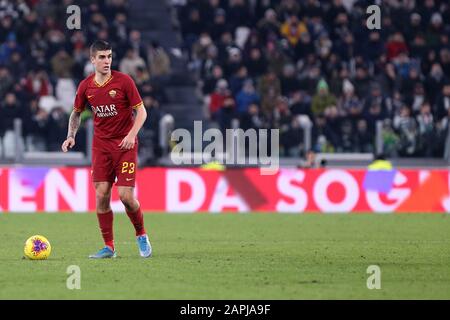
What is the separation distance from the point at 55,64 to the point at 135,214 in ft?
45.9

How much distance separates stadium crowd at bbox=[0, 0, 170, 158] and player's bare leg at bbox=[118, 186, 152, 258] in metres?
11.8

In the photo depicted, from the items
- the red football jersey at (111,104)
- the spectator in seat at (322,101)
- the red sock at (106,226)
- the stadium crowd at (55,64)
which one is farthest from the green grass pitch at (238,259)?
the spectator in seat at (322,101)

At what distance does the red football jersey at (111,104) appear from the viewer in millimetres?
13516

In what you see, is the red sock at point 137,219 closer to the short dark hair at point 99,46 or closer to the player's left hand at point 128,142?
the player's left hand at point 128,142

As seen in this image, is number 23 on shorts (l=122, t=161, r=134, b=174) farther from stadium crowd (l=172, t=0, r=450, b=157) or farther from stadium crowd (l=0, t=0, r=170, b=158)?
stadium crowd (l=172, t=0, r=450, b=157)

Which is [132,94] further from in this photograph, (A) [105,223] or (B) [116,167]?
(A) [105,223]

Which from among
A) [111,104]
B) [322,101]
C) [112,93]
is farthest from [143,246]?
[322,101]

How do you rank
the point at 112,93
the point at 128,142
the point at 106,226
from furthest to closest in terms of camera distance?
the point at 106,226 < the point at 112,93 < the point at 128,142

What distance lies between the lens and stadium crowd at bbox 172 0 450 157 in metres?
26.0

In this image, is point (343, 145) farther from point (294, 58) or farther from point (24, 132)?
point (24, 132)

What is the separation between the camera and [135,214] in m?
13.8

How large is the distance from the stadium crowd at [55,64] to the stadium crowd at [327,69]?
1.55 m

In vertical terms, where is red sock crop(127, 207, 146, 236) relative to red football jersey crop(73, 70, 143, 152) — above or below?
below

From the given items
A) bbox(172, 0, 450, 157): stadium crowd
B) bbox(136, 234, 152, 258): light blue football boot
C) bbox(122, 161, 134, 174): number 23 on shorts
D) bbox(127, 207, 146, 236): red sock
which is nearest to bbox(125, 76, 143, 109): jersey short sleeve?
bbox(122, 161, 134, 174): number 23 on shorts
